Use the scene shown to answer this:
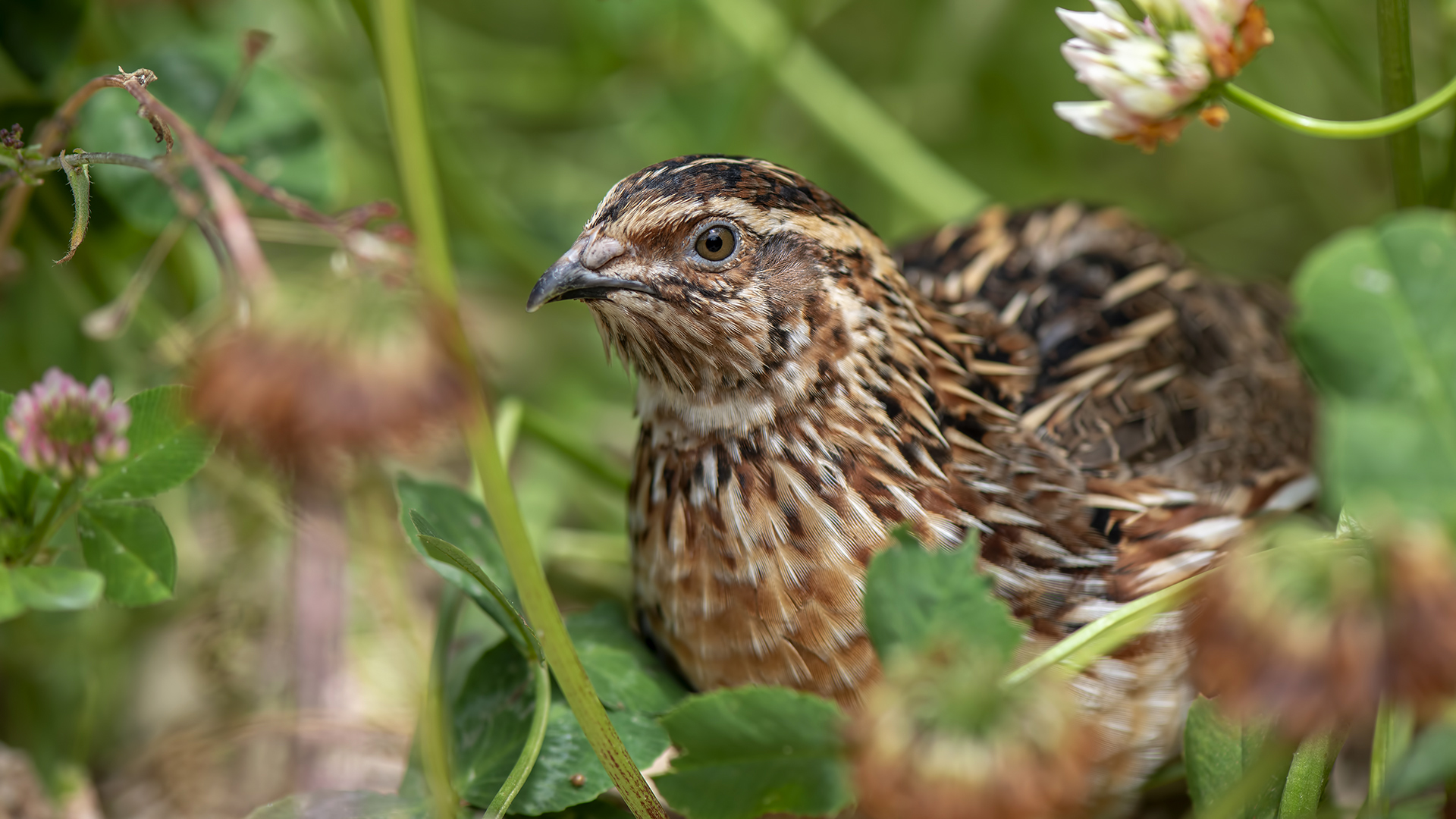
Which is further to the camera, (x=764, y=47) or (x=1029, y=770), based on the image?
(x=764, y=47)

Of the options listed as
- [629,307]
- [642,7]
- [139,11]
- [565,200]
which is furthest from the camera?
[565,200]

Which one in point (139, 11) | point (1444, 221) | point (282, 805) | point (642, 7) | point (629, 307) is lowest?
point (282, 805)

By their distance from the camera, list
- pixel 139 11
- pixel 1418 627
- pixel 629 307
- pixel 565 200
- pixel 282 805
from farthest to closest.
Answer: pixel 565 200 → pixel 139 11 → pixel 629 307 → pixel 282 805 → pixel 1418 627

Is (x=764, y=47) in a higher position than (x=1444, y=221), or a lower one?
higher

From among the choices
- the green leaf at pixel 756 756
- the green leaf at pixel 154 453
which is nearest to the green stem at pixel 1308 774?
the green leaf at pixel 756 756

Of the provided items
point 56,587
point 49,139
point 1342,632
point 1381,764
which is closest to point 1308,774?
point 1381,764

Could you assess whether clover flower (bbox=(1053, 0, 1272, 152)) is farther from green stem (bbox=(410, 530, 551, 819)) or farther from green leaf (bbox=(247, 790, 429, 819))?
green leaf (bbox=(247, 790, 429, 819))

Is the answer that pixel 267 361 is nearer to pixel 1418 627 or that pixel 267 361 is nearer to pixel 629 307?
pixel 629 307

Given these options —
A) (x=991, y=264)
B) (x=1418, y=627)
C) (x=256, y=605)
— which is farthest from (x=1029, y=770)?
(x=256, y=605)
